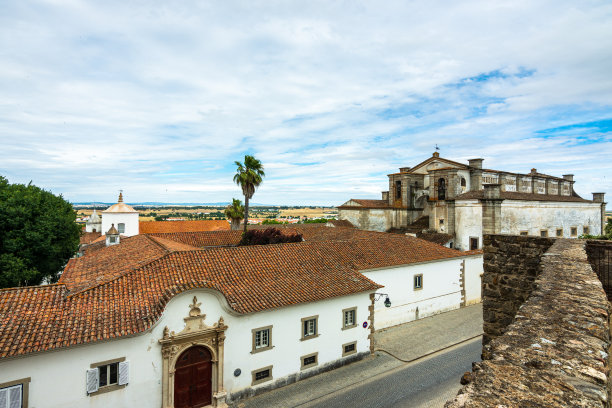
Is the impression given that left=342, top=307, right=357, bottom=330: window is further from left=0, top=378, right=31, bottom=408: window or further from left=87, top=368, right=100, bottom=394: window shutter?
left=0, top=378, right=31, bottom=408: window

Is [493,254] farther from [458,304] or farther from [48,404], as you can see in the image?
[458,304]

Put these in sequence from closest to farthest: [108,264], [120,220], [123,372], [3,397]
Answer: [3,397] → [123,372] → [108,264] → [120,220]

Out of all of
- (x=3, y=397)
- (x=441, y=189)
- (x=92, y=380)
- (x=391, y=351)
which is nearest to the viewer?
(x=3, y=397)

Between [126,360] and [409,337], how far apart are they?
15.3 meters

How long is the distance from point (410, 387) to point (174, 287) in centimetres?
1086

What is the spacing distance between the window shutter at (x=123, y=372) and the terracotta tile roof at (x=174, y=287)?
129cm

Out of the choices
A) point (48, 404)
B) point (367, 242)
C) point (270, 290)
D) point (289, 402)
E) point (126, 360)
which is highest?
point (367, 242)

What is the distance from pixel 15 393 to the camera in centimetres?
969

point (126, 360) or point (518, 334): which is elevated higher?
point (518, 334)

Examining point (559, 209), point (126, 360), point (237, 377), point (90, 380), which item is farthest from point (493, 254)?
point (559, 209)

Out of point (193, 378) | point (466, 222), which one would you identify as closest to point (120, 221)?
point (193, 378)

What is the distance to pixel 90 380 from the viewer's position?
1069 centimetres

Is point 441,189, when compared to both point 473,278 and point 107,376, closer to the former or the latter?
point 473,278

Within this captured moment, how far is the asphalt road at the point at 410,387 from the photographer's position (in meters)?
13.1
